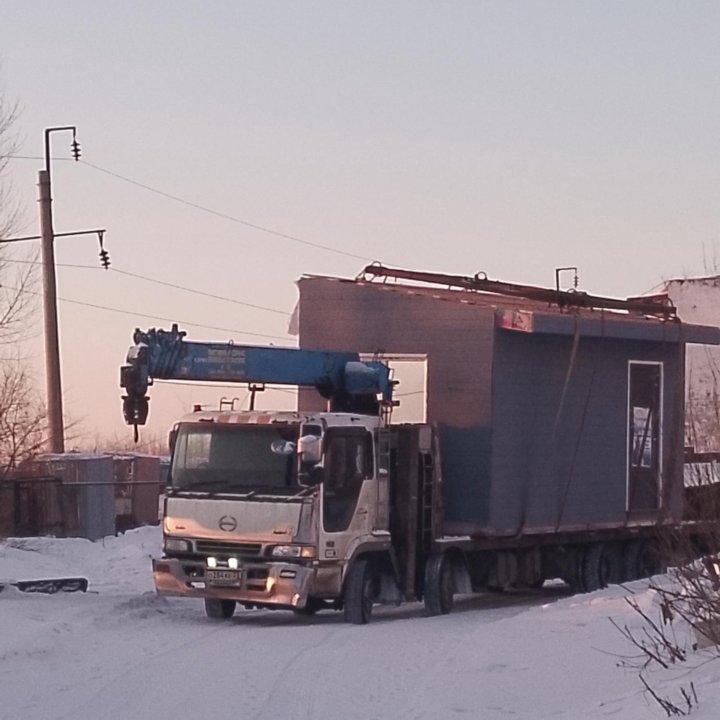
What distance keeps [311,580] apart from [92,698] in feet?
17.7

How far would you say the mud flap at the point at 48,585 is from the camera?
19.8m

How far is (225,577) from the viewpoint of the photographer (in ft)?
57.4

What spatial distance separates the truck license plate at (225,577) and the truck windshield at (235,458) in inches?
38.3

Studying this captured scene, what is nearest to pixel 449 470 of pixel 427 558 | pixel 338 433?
pixel 427 558

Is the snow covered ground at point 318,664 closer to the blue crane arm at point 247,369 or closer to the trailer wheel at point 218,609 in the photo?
the trailer wheel at point 218,609

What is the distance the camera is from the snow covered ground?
1179cm

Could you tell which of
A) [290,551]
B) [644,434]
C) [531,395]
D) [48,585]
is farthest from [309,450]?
[644,434]

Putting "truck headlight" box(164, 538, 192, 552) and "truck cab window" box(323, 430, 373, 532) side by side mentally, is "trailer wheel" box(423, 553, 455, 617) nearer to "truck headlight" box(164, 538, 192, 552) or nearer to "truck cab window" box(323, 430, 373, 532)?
"truck cab window" box(323, 430, 373, 532)

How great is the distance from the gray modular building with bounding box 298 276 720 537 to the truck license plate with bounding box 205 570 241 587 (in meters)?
3.75

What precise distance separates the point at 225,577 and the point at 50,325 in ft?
46.6

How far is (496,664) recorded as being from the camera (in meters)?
13.9

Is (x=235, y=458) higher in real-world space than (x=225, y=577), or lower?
higher

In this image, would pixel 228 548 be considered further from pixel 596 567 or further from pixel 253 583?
pixel 596 567

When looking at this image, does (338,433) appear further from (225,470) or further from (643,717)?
(643,717)
